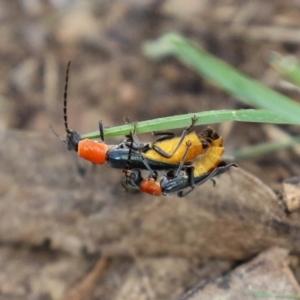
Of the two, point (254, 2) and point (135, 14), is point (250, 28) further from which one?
point (135, 14)

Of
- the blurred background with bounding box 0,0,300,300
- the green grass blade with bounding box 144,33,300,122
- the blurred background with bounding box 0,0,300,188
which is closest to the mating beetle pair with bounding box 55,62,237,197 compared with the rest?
the blurred background with bounding box 0,0,300,300

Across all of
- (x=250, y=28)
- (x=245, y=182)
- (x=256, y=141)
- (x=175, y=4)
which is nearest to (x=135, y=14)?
(x=175, y=4)

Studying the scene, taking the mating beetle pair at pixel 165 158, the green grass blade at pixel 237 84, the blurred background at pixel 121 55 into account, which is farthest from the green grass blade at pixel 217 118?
the blurred background at pixel 121 55

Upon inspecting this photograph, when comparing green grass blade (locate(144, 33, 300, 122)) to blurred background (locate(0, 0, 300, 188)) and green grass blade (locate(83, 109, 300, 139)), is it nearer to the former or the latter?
green grass blade (locate(83, 109, 300, 139))

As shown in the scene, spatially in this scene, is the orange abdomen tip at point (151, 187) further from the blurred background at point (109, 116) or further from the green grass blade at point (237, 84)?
the green grass blade at point (237, 84)

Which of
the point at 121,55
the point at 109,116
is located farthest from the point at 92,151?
the point at 121,55

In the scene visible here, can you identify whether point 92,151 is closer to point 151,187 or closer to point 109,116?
point 151,187
